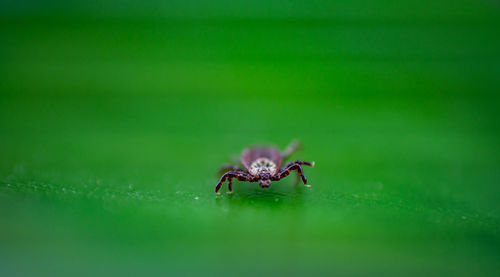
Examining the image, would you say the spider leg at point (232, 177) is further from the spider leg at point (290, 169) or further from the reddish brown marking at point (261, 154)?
the reddish brown marking at point (261, 154)

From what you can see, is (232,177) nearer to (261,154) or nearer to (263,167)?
(263,167)

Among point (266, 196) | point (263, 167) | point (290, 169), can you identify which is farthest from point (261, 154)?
point (266, 196)

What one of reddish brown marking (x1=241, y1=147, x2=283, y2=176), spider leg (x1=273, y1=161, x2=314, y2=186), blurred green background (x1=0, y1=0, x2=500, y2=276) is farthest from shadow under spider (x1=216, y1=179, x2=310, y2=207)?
reddish brown marking (x1=241, y1=147, x2=283, y2=176)

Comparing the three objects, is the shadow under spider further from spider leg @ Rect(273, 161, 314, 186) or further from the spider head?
spider leg @ Rect(273, 161, 314, 186)

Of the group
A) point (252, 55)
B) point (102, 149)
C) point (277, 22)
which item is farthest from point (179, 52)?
point (102, 149)

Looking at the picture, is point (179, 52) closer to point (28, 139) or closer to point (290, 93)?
point (290, 93)
